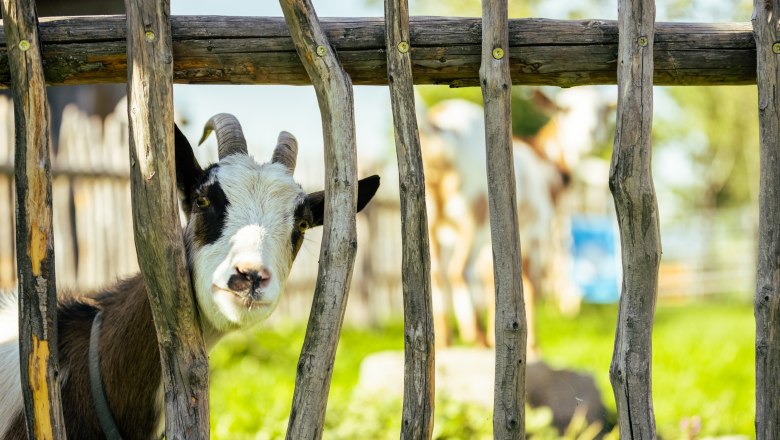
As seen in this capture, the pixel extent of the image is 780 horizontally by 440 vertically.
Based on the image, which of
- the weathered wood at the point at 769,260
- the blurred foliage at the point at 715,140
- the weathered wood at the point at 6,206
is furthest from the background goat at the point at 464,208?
the blurred foliage at the point at 715,140

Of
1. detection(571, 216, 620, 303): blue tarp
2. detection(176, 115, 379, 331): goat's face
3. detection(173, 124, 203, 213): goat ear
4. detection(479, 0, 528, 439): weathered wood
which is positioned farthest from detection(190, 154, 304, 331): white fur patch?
detection(571, 216, 620, 303): blue tarp

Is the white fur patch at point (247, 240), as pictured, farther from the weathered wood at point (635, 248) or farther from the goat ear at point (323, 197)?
the weathered wood at point (635, 248)

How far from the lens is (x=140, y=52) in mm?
2740

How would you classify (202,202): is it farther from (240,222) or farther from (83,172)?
(83,172)

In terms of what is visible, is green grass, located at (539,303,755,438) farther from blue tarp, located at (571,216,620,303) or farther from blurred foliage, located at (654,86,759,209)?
blurred foliage, located at (654,86,759,209)

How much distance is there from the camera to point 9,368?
3.48 m

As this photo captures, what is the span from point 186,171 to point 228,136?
241mm

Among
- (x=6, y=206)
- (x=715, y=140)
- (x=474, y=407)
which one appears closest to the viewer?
(x=474, y=407)

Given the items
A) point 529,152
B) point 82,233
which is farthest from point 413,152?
point 529,152

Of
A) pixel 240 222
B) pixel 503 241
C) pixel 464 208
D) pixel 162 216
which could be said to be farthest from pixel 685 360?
pixel 162 216

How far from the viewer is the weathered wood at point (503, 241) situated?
2.88 meters

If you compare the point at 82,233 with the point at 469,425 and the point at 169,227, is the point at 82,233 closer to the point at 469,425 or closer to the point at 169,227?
the point at 469,425

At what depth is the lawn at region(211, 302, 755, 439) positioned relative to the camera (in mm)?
4938

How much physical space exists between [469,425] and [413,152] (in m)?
2.33
